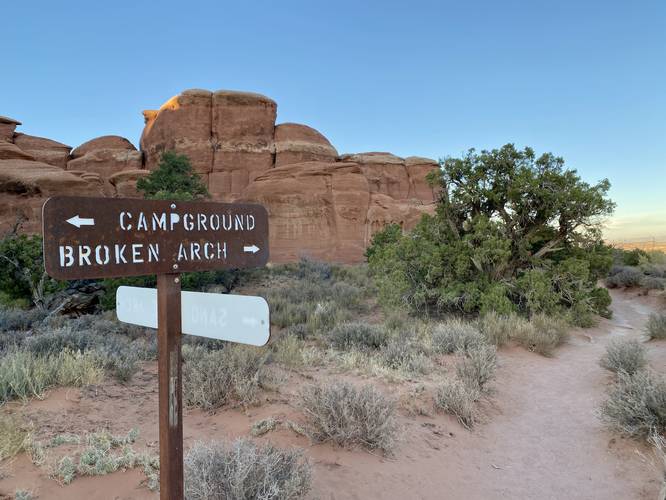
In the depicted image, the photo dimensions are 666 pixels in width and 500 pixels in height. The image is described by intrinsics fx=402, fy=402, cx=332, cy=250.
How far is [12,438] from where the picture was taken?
3.12 metres

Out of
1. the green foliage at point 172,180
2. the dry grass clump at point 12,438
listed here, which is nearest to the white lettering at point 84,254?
the dry grass clump at point 12,438

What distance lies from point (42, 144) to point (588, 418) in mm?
44254

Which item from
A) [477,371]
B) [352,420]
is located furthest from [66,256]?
[477,371]

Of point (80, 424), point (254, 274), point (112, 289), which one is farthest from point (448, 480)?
point (254, 274)

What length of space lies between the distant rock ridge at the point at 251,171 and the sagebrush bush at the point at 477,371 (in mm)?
22181

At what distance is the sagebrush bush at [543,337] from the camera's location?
24.6ft

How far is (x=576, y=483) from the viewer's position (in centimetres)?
350

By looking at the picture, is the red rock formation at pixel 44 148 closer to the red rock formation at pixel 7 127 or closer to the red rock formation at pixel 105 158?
the red rock formation at pixel 7 127

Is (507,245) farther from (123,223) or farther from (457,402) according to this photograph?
(123,223)

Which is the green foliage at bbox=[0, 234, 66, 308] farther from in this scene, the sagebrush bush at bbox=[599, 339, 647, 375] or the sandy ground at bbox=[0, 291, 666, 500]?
the sagebrush bush at bbox=[599, 339, 647, 375]

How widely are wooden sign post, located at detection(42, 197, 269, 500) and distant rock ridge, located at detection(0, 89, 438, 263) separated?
2526cm

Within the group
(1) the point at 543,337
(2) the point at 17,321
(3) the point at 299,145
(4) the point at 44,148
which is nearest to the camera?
(1) the point at 543,337

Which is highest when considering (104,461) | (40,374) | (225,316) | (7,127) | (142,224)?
(7,127)

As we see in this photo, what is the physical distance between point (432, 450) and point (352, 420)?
90cm
